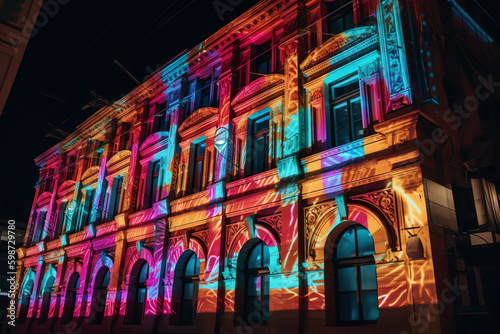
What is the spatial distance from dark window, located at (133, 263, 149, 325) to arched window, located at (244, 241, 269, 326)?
5279 millimetres

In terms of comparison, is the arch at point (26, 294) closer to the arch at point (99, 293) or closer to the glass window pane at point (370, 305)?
the arch at point (99, 293)

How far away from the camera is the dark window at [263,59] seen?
13.4m

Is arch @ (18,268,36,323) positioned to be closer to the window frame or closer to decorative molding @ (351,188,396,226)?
the window frame

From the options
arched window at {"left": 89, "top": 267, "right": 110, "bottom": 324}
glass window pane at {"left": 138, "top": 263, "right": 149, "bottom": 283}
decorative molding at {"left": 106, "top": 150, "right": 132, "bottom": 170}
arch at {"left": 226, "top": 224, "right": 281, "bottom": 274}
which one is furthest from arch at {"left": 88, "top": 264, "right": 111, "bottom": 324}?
arch at {"left": 226, "top": 224, "right": 281, "bottom": 274}

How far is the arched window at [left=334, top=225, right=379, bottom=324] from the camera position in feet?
27.8

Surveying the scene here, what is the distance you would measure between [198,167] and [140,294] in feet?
18.0

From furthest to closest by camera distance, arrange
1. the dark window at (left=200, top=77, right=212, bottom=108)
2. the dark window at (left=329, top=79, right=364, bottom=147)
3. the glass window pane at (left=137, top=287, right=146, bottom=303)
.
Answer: the dark window at (left=200, top=77, right=212, bottom=108) < the glass window pane at (left=137, top=287, right=146, bottom=303) < the dark window at (left=329, top=79, right=364, bottom=147)

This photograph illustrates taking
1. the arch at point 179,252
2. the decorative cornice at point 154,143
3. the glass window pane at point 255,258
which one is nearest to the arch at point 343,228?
the glass window pane at point 255,258

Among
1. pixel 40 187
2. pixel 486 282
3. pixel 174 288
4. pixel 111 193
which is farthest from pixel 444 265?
pixel 40 187

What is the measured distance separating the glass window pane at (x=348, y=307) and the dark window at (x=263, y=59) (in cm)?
783

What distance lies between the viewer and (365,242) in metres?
8.98

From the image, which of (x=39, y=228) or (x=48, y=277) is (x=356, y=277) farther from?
(x=39, y=228)

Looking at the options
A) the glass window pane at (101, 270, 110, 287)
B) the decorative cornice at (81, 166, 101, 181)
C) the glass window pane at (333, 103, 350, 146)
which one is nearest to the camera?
the glass window pane at (333, 103, 350, 146)

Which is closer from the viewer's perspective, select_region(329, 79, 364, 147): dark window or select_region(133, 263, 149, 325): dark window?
select_region(329, 79, 364, 147): dark window
